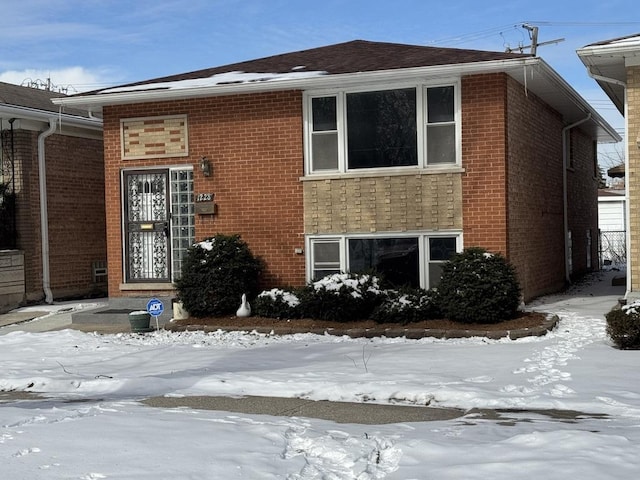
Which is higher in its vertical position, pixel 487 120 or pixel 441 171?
pixel 487 120

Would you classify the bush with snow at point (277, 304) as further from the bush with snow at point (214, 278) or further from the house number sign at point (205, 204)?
the house number sign at point (205, 204)

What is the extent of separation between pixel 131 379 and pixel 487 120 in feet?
23.8

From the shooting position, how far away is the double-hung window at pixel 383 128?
13242 millimetres

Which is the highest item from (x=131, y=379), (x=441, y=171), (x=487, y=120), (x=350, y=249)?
(x=487, y=120)

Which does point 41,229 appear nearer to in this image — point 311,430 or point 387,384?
point 387,384

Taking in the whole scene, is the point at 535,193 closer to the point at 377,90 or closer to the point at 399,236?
the point at 399,236

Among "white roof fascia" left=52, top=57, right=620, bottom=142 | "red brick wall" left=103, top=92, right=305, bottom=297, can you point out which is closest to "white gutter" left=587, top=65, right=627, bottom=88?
"white roof fascia" left=52, top=57, right=620, bottom=142

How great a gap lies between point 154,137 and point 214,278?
10.8 ft

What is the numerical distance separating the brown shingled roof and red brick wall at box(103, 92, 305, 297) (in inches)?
41.3

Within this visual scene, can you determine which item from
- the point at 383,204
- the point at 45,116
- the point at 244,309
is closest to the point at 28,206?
the point at 45,116

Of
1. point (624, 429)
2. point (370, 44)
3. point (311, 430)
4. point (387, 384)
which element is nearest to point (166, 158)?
point (370, 44)

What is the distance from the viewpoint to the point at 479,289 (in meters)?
11.6

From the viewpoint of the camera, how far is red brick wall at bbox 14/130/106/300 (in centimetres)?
Answer: 1703

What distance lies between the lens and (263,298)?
43.3 ft
